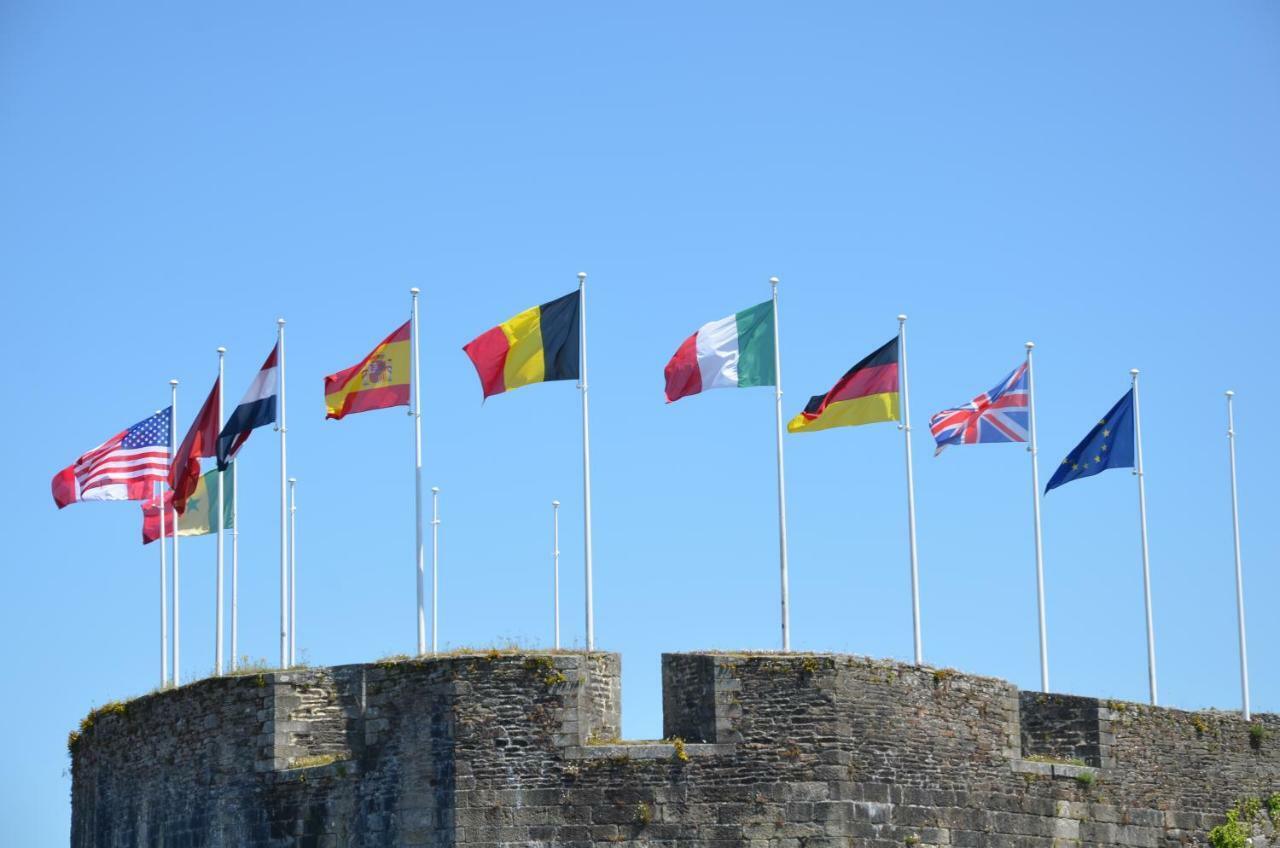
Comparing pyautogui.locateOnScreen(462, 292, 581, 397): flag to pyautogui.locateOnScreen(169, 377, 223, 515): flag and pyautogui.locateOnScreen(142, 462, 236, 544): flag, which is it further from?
pyautogui.locateOnScreen(142, 462, 236, 544): flag

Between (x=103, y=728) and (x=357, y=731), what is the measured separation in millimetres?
6873

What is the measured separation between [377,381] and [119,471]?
6.50m

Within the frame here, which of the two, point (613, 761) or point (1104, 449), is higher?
point (1104, 449)

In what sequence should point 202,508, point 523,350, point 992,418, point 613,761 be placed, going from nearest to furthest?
point 613,761
point 523,350
point 992,418
point 202,508

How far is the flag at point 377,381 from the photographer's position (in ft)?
126

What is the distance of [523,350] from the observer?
3781 centimetres

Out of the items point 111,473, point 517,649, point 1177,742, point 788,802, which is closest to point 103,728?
point 111,473

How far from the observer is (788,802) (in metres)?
33.9

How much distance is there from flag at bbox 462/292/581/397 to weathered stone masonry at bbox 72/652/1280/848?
4.88 metres

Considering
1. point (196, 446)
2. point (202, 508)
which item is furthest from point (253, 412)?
point (202, 508)

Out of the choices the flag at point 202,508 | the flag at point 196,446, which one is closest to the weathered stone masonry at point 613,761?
the flag at point 196,446

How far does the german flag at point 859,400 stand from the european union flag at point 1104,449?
5076 millimetres

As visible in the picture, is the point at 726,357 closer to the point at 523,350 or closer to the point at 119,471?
the point at 523,350

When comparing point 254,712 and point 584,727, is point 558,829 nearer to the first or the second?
point 584,727
